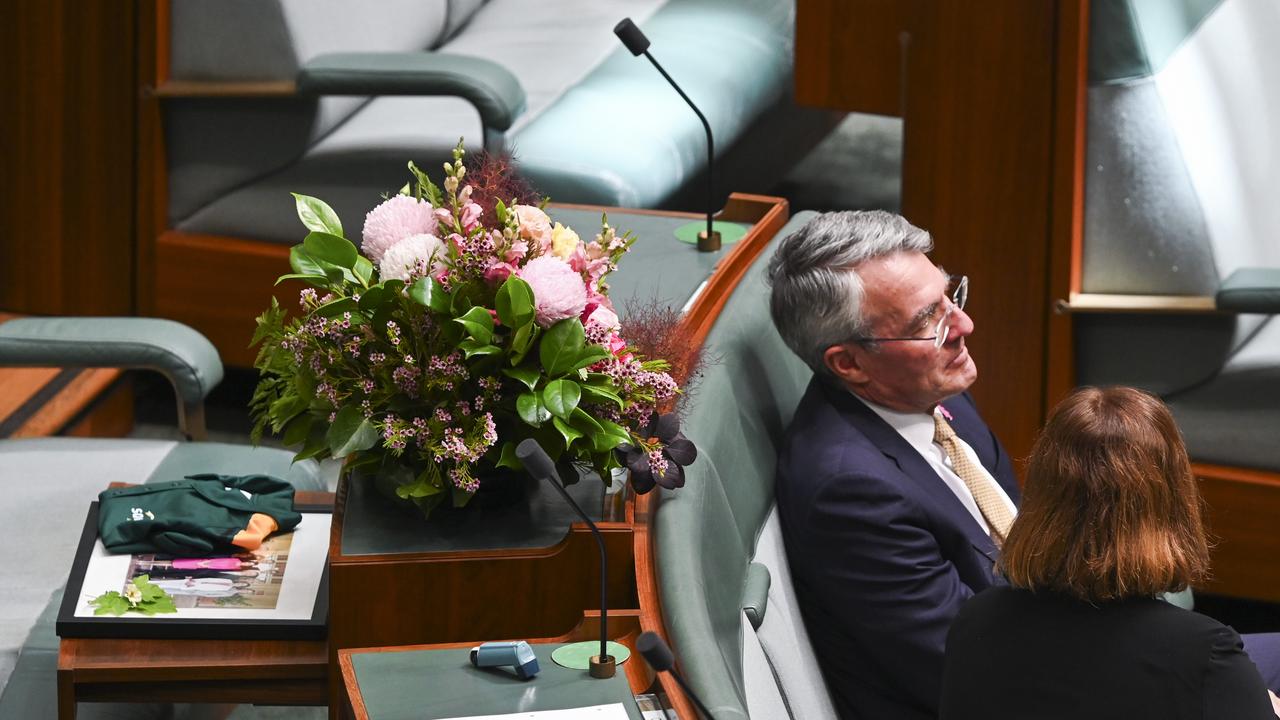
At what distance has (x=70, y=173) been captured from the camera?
364 cm

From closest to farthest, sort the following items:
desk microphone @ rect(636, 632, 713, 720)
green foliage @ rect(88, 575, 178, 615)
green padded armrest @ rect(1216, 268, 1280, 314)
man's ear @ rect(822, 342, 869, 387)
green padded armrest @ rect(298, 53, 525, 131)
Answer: desk microphone @ rect(636, 632, 713, 720)
green foliage @ rect(88, 575, 178, 615)
man's ear @ rect(822, 342, 869, 387)
green padded armrest @ rect(1216, 268, 1280, 314)
green padded armrest @ rect(298, 53, 525, 131)

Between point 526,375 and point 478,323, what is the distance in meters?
0.07

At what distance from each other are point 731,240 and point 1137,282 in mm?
770

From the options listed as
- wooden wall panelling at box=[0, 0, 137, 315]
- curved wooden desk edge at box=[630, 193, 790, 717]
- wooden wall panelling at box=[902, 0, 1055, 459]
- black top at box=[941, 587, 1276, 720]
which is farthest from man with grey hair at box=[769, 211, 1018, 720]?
wooden wall panelling at box=[0, 0, 137, 315]

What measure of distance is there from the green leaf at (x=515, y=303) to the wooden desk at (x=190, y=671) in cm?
44

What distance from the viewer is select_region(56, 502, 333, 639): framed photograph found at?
1795 millimetres

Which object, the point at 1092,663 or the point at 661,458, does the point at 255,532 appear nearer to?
the point at 661,458

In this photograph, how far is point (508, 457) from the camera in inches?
66.7

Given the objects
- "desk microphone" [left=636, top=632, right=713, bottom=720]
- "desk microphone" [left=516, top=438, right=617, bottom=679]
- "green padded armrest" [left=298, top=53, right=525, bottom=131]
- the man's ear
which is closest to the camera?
"desk microphone" [left=636, top=632, right=713, bottom=720]

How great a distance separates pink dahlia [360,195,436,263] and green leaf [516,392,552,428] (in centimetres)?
22

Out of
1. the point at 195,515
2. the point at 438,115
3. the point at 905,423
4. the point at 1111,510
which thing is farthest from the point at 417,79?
the point at 1111,510

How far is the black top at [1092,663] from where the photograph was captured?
5.25 feet

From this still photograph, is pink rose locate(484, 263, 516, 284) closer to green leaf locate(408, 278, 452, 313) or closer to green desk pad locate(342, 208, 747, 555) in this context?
green leaf locate(408, 278, 452, 313)

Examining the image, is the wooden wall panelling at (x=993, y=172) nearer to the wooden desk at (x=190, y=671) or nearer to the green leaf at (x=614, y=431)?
the green leaf at (x=614, y=431)
